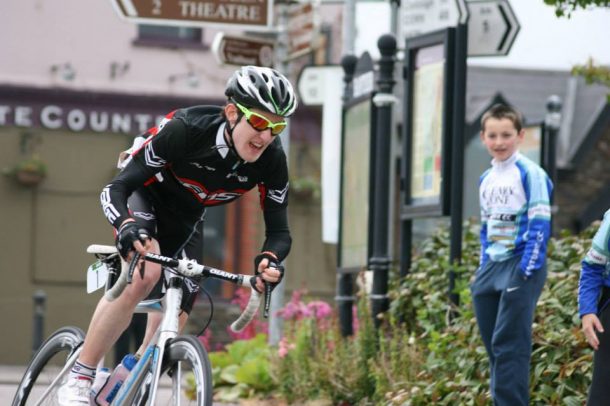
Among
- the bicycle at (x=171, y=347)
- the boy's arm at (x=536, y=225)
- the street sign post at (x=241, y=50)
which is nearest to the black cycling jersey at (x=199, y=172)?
the bicycle at (x=171, y=347)

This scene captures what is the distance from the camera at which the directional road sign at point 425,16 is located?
11.6 m

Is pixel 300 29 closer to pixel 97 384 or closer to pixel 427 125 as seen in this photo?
pixel 427 125

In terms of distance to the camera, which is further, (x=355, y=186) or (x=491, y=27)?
(x=355, y=186)

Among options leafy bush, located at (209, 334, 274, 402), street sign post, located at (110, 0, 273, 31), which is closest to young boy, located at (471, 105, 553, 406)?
street sign post, located at (110, 0, 273, 31)

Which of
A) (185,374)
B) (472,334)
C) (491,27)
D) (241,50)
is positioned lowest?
(472,334)

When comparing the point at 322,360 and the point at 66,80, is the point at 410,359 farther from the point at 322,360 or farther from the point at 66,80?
the point at 66,80

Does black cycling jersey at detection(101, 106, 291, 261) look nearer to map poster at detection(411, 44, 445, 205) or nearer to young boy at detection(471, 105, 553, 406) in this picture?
young boy at detection(471, 105, 553, 406)

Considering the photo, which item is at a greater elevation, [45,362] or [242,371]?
[45,362]

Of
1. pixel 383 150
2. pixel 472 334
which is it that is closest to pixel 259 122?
pixel 472 334

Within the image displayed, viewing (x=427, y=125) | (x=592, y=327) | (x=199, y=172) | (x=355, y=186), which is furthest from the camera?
(x=355, y=186)

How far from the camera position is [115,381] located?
6.51m

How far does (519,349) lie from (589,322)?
1.92 meters

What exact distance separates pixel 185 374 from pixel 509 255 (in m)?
2.72

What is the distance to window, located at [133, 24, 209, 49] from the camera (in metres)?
24.6
